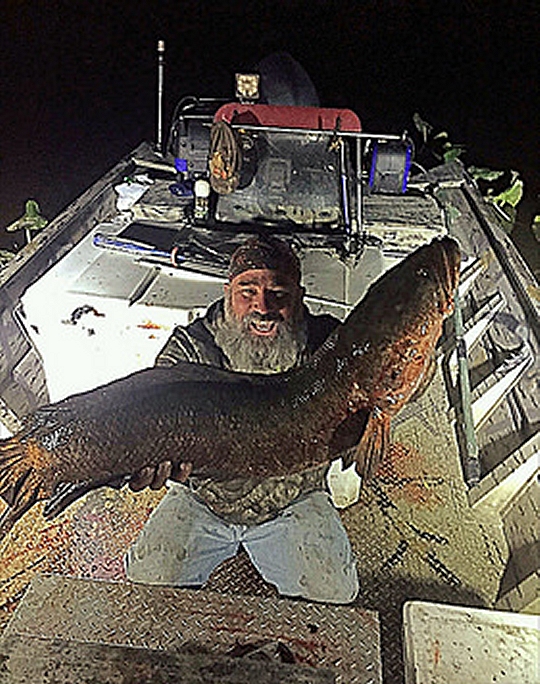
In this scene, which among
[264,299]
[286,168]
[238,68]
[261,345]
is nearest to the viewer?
[264,299]

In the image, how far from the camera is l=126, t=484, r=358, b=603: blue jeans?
2688mm

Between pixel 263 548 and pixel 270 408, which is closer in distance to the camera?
pixel 270 408

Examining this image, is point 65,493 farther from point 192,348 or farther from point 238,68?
point 238,68

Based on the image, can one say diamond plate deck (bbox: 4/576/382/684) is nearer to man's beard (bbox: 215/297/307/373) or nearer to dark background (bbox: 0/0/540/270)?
man's beard (bbox: 215/297/307/373)

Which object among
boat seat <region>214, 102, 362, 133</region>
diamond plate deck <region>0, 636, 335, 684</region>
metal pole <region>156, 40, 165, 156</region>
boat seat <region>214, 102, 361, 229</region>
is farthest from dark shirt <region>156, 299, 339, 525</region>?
metal pole <region>156, 40, 165, 156</region>

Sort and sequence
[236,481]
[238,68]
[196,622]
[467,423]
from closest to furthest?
[196,622]
[236,481]
[467,423]
[238,68]

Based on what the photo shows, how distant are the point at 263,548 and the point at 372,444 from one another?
931 millimetres

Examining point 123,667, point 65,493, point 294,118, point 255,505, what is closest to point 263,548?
point 255,505

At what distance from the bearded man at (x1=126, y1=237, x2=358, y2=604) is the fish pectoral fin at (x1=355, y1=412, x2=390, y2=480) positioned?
18.3 inches

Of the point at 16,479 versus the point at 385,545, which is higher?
A: the point at 16,479

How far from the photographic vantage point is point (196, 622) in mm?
1810


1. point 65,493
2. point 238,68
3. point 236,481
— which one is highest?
point 65,493

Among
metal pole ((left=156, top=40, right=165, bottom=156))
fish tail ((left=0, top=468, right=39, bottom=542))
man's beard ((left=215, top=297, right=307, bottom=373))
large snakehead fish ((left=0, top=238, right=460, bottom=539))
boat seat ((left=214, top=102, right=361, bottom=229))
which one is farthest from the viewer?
metal pole ((left=156, top=40, right=165, bottom=156))

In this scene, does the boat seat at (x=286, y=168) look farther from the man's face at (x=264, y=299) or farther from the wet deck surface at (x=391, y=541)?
the man's face at (x=264, y=299)
